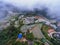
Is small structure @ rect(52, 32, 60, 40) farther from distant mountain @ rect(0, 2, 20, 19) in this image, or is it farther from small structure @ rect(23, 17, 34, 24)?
distant mountain @ rect(0, 2, 20, 19)

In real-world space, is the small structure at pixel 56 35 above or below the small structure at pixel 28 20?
below

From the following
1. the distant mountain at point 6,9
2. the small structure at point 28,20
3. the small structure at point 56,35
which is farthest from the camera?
the distant mountain at point 6,9

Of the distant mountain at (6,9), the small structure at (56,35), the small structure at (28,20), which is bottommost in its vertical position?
the small structure at (56,35)

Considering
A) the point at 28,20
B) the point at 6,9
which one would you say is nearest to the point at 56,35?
the point at 28,20

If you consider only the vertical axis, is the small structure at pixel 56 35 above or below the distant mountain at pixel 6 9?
below

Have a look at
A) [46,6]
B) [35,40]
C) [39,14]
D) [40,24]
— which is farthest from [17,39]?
[46,6]

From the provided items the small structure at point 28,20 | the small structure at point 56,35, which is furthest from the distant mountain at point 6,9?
the small structure at point 56,35

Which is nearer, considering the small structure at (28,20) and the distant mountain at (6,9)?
the small structure at (28,20)

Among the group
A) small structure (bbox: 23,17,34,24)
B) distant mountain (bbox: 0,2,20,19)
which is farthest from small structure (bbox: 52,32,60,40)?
distant mountain (bbox: 0,2,20,19)

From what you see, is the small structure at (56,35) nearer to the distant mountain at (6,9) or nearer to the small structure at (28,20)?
the small structure at (28,20)

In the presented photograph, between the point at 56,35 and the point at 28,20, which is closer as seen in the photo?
the point at 56,35

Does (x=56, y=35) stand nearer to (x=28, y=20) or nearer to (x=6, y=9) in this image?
(x=28, y=20)

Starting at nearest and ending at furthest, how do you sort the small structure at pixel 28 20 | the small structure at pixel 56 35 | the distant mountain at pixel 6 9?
1. the small structure at pixel 56 35
2. the small structure at pixel 28 20
3. the distant mountain at pixel 6 9

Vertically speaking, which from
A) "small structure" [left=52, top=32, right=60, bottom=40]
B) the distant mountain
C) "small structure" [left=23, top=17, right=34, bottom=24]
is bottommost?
"small structure" [left=52, top=32, right=60, bottom=40]
